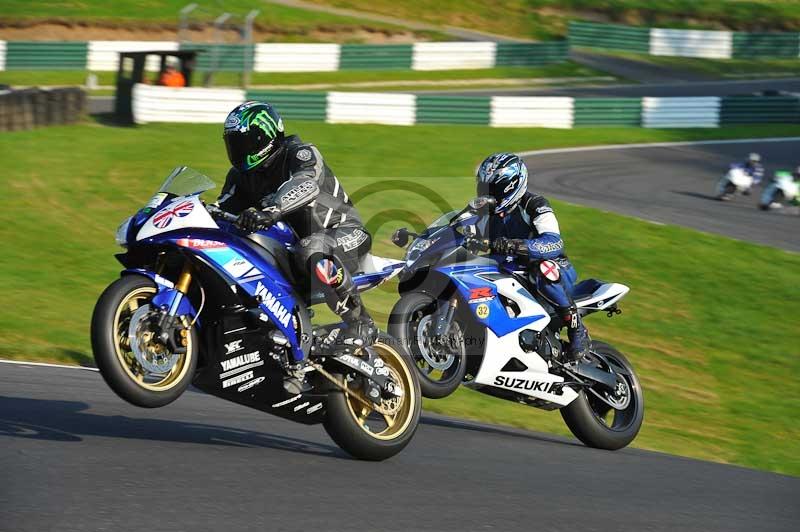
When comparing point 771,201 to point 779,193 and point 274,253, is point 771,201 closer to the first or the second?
point 779,193

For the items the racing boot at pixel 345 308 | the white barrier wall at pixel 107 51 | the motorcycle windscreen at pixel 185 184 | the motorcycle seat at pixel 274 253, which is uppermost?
the white barrier wall at pixel 107 51

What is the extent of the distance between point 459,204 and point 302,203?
1100cm

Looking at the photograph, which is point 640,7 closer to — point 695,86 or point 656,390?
point 695,86

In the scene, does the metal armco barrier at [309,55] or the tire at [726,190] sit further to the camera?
the metal armco barrier at [309,55]

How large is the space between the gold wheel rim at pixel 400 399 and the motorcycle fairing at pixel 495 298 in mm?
1342

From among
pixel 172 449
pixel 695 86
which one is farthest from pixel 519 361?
pixel 695 86

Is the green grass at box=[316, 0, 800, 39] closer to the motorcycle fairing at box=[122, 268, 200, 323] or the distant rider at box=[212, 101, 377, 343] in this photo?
the distant rider at box=[212, 101, 377, 343]

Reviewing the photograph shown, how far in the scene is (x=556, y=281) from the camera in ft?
27.2

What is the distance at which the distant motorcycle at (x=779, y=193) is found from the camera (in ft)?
63.1

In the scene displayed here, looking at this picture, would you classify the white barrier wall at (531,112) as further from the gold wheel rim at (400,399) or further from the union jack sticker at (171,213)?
the union jack sticker at (171,213)

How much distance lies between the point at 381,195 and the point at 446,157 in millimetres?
3789

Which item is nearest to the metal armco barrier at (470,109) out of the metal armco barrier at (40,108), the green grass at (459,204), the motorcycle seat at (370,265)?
the green grass at (459,204)

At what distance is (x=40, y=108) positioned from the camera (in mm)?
20938

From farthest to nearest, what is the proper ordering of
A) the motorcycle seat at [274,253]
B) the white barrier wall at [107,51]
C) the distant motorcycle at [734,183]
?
the white barrier wall at [107,51], the distant motorcycle at [734,183], the motorcycle seat at [274,253]
